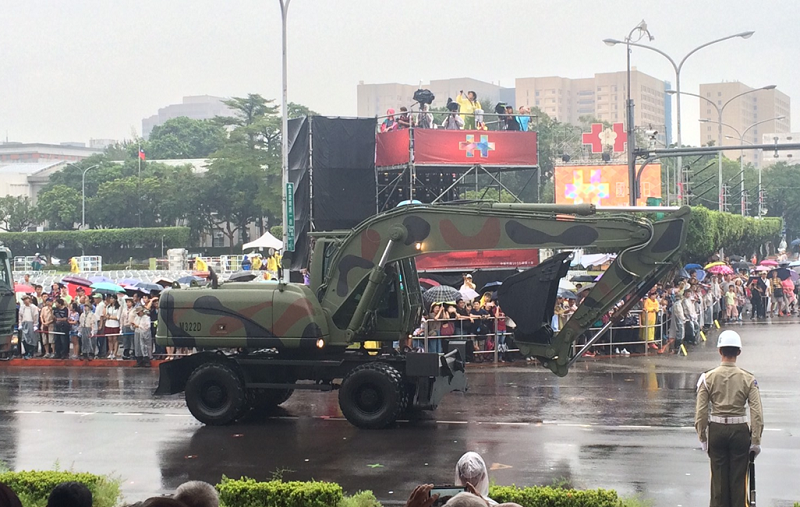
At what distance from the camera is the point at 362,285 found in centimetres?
1528

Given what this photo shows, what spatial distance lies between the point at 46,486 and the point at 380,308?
700 centimetres

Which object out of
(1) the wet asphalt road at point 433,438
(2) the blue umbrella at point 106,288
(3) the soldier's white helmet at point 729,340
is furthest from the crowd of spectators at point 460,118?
(3) the soldier's white helmet at point 729,340

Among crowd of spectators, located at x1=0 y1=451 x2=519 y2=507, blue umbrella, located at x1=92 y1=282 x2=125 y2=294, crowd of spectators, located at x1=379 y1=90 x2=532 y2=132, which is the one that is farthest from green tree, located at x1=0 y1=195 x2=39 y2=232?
crowd of spectators, located at x1=0 y1=451 x2=519 y2=507

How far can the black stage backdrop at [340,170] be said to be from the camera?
33.3 meters

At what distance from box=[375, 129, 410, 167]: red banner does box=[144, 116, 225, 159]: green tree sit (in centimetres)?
9278

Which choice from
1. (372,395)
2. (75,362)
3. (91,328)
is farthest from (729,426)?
(75,362)

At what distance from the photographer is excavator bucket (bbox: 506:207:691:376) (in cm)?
1427

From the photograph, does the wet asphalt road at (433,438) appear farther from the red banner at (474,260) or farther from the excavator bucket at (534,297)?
the red banner at (474,260)

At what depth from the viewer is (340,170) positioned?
33.3m

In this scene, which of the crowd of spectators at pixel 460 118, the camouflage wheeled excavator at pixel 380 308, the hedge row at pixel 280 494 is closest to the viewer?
the hedge row at pixel 280 494

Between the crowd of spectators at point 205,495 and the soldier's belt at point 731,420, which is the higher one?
the crowd of spectators at point 205,495

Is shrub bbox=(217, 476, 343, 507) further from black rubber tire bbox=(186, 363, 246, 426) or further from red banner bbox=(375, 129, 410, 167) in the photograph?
red banner bbox=(375, 129, 410, 167)

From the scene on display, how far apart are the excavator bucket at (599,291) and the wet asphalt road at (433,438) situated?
1.29 m

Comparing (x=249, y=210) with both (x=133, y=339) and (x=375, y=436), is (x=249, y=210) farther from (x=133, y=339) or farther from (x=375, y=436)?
(x=375, y=436)
